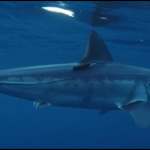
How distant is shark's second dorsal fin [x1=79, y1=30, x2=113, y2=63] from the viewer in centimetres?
792

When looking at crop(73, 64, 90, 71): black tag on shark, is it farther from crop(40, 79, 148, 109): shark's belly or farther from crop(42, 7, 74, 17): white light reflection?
crop(42, 7, 74, 17): white light reflection

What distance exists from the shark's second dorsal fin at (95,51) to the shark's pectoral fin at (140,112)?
1414mm

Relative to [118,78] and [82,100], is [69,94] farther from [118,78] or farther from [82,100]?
[118,78]

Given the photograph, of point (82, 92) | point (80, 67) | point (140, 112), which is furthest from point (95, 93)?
point (140, 112)

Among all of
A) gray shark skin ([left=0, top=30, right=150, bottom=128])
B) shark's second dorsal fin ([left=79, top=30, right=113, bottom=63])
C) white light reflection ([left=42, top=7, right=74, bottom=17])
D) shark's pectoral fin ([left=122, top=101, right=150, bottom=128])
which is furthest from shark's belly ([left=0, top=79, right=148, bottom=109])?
white light reflection ([left=42, top=7, right=74, bottom=17])

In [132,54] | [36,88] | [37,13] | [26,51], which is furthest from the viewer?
[26,51]

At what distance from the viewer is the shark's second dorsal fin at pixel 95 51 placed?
792 centimetres

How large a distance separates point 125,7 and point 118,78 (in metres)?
8.05

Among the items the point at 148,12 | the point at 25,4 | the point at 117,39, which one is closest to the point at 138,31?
the point at 117,39

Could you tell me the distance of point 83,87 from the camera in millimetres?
7230

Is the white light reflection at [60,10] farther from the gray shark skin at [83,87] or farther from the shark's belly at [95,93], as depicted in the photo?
the shark's belly at [95,93]

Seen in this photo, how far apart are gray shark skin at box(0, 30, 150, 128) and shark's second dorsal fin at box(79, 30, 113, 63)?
0.97 feet

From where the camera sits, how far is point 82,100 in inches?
286

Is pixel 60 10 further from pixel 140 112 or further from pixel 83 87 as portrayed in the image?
pixel 140 112
